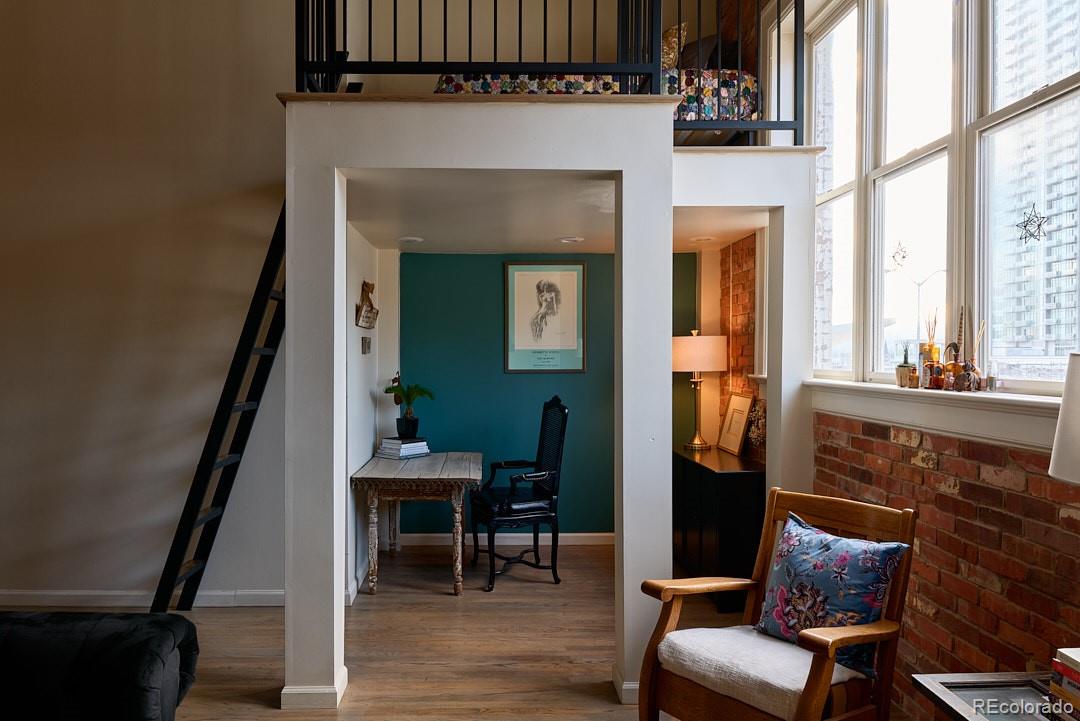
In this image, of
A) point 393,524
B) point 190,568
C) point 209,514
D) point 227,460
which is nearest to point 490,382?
point 393,524

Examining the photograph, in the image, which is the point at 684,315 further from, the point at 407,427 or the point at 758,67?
the point at 407,427

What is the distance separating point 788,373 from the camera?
3443 mm

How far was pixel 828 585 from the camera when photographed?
2258mm

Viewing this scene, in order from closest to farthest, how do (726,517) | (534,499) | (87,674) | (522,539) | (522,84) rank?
(87,674) < (522,84) < (726,517) < (534,499) < (522,539)

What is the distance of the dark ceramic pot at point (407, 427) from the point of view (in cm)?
498

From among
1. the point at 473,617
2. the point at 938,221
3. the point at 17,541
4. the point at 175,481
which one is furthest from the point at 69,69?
the point at 938,221

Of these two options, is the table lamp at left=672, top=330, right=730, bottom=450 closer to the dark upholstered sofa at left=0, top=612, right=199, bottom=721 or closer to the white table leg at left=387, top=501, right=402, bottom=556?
the white table leg at left=387, top=501, right=402, bottom=556

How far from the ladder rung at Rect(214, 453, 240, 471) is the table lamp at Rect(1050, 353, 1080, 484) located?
133 inches

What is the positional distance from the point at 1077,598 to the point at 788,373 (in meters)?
1.69

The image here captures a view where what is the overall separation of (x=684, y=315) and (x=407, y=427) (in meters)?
2.29

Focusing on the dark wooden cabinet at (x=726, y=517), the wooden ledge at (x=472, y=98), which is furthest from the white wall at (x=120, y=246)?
the dark wooden cabinet at (x=726, y=517)

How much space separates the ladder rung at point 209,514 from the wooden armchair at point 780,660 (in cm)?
239

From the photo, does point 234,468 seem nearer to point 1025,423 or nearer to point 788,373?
point 788,373

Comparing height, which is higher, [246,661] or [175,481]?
[175,481]
